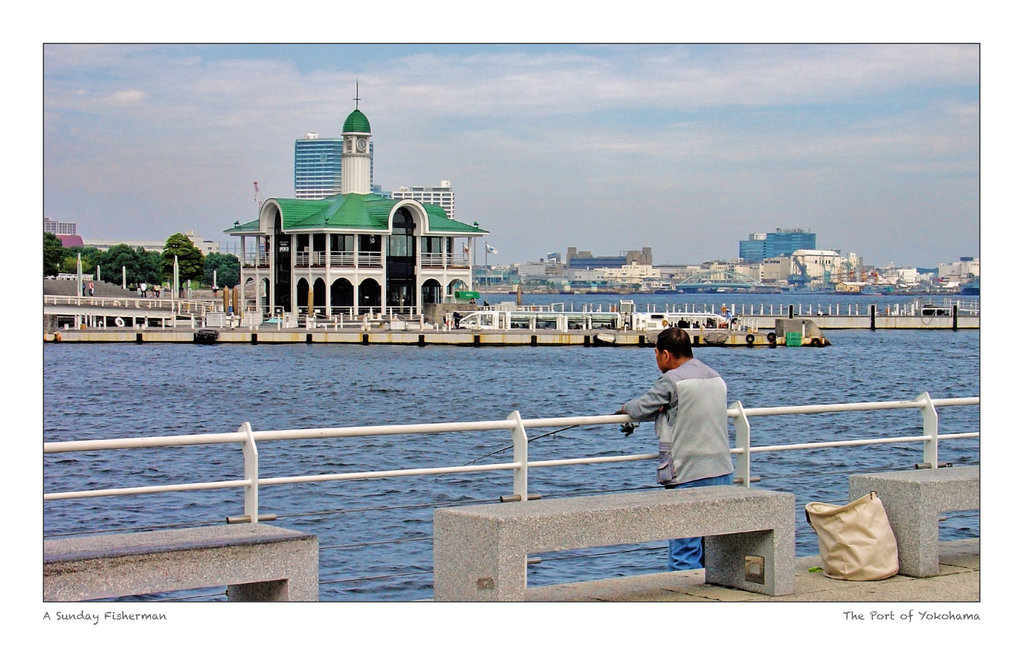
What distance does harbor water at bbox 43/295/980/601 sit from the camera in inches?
760

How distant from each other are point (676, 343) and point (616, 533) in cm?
168

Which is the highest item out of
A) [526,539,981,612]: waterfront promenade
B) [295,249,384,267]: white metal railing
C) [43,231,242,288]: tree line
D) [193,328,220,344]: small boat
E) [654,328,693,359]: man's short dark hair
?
[43,231,242,288]: tree line

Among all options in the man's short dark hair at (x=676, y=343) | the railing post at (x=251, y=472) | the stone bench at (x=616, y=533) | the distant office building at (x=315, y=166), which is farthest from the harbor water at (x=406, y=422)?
the distant office building at (x=315, y=166)

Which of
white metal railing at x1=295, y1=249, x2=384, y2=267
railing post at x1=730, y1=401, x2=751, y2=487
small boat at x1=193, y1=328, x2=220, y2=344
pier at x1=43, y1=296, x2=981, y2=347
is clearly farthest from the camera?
white metal railing at x1=295, y1=249, x2=384, y2=267

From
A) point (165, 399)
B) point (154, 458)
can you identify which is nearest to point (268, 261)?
point (165, 399)

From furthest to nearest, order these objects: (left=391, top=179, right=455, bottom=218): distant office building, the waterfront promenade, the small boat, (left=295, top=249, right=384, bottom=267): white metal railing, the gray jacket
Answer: (left=391, top=179, right=455, bottom=218): distant office building < (left=295, top=249, right=384, bottom=267): white metal railing < the small boat < the gray jacket < the waterfront promenade

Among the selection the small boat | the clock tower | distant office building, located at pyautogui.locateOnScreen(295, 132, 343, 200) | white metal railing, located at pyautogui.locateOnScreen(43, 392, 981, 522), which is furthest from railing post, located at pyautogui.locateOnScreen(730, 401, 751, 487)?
distant office building, located at pyautogui.locateOnScreen(295, 132, 343, 200)

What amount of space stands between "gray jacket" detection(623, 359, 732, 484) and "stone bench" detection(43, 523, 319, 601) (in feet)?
8.10

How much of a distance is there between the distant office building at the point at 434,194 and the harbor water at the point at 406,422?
47.1m

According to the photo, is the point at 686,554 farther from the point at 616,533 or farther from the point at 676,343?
the point at 616,533

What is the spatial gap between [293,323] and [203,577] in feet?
280

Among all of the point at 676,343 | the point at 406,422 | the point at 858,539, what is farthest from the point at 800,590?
the point at 406,422

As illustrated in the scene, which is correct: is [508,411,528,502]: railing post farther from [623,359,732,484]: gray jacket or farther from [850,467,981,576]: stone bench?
[850,467,981,576]: stone bench

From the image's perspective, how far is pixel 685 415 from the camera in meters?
8.65
